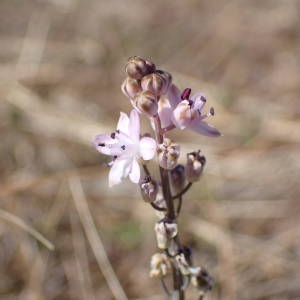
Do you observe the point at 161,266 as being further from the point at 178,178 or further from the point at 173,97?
the point at 173,97

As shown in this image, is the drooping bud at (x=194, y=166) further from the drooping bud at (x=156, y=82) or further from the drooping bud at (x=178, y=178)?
the drooping bud at (x=156, y=82)

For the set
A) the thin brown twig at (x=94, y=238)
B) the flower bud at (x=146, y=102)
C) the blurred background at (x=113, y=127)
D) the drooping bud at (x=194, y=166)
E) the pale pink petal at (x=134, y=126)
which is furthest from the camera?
the blurred background at (x=113, y=127)

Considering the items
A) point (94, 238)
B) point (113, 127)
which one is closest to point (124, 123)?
point (94, 238)

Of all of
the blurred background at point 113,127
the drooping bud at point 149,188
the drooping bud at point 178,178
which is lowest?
the drooping bud at point 149,188

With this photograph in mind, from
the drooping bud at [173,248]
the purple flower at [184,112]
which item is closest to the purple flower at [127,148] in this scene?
the purple flower at [184,112]

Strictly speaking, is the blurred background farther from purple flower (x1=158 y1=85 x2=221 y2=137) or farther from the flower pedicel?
purple flower (x1=158 y1=85 x2=221 y2=137)

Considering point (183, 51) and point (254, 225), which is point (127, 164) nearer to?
point (254, 225)
